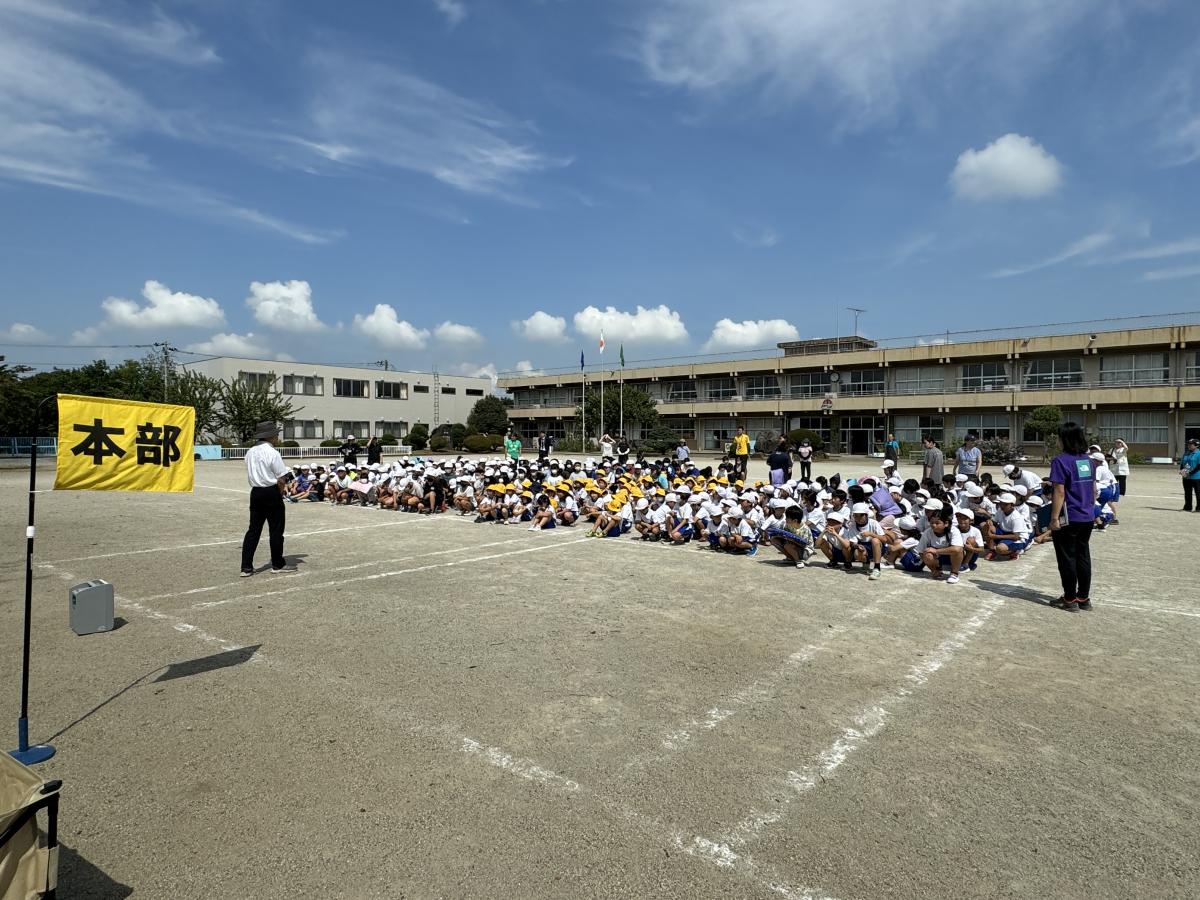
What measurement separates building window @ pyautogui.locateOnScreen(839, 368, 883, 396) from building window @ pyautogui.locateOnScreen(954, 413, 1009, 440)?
17.0 ft

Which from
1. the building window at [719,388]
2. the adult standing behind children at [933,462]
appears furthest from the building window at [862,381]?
the adult standing behind children at [933,462]

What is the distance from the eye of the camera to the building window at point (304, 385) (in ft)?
186

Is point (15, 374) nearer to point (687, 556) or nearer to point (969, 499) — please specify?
point (687, 556)

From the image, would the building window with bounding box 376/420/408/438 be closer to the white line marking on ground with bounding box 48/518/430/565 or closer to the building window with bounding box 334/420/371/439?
the building window with bounding box 334/420/371/439

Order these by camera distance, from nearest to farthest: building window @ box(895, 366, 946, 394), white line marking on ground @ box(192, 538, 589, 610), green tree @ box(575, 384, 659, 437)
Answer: white line marking on ground @ box(192, 538, 589, 610)
building window @ box(895, 366, 946, 394)
green tree @ box(575, 384, 659, 437)

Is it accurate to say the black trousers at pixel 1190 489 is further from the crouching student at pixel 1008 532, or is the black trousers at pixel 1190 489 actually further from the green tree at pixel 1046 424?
the green tree at pixel 1046 424

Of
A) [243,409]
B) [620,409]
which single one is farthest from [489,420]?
[243,409]

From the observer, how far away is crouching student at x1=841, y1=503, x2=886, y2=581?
329 inches

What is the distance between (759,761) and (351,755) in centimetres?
218

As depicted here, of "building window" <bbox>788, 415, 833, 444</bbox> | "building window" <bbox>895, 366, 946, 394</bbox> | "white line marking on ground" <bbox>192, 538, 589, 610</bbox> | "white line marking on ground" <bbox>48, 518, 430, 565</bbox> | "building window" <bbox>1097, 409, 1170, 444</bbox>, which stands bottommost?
"white line marking on ground" <bbox>192, 538, 589, 610</bbox>

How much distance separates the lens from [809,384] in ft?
156

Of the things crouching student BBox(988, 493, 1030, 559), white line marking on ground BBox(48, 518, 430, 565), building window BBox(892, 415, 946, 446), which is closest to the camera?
white line marking on ground BBox(48, 518, 430, 565)

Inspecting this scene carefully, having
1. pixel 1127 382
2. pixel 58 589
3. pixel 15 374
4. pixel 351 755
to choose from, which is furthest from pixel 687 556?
pixel 15 374

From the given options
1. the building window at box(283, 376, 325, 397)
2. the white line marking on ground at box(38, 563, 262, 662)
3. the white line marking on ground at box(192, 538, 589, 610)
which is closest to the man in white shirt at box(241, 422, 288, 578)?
the white line marking on ground at box(192, 538, 589, 610)
